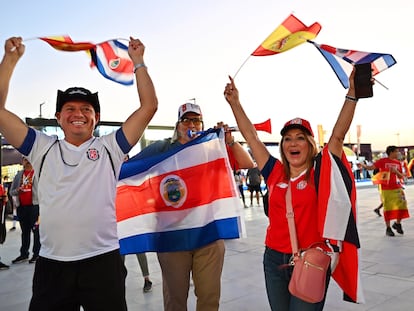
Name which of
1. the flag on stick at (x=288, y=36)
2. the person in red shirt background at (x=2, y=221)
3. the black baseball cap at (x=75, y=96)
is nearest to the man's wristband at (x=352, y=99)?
the flag on stick at (x=288, y=36)

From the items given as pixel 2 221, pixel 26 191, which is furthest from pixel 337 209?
pixel 26 191

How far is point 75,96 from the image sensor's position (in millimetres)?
2283

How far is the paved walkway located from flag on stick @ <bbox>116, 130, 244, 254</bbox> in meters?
1.17

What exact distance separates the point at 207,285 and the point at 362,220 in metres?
8.09

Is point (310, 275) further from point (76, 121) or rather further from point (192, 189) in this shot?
point (76, 121)

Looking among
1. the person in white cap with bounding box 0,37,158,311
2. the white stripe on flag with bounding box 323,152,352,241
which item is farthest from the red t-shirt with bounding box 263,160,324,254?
the person in white cap with bounding box 0,37,158,311

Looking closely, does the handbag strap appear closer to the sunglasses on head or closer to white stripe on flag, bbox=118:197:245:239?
white stripe on flag, bbox=118:197:245:239

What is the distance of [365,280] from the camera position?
4645 millimetres

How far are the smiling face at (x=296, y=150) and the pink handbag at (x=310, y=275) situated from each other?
544 mm

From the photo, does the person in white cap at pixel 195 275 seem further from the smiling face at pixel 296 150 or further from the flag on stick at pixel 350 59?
the flag on stick at pixel 350 59

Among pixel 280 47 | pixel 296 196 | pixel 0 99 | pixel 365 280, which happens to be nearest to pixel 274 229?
pixel 296 196

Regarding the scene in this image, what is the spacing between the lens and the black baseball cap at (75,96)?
2.29m

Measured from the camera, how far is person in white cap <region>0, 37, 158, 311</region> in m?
2.05

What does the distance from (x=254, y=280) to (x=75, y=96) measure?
3.53 meters
